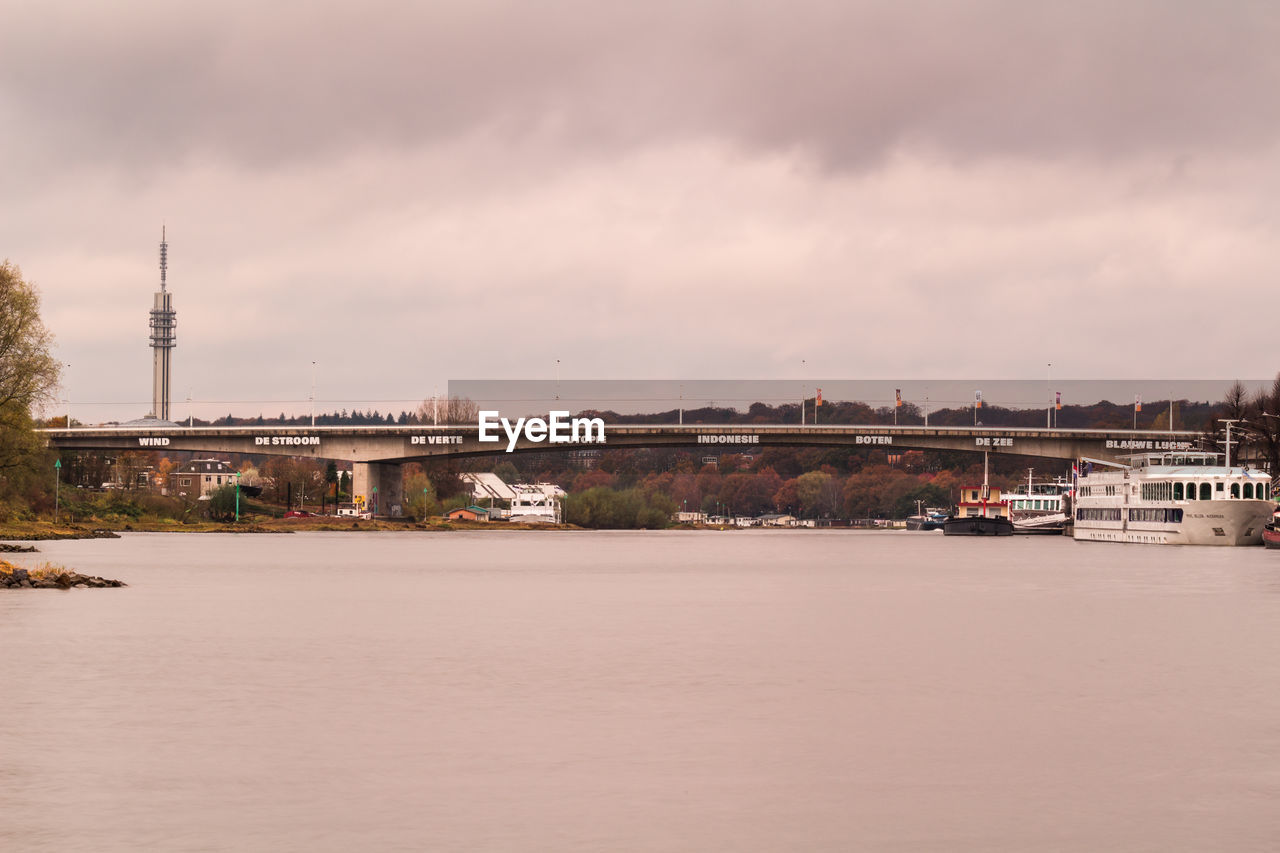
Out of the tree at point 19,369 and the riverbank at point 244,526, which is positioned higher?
the tree at point 19,369

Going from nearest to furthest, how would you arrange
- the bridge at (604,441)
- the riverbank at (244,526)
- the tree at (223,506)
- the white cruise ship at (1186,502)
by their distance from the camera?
1. the white cruise ship at (1186,502)
2. the riverbank at (244,526)
3. the bridge at (604,441)
4. the tree at (223,506)

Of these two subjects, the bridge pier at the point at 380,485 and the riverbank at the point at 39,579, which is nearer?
the riverbank at the point at 39,579

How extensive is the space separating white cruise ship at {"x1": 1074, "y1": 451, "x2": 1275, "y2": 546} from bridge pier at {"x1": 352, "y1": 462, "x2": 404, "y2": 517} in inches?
3385

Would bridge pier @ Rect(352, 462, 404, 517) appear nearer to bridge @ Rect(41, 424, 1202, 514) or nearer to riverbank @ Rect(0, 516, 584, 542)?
bridge @ Rect(41, 424, 1202, 514)

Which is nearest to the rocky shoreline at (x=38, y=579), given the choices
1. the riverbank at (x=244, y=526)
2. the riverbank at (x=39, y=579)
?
the riverbank at (x=39, y=579)

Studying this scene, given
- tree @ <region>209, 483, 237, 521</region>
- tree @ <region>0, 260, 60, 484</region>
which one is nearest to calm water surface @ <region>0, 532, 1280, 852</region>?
tree @ <region>0, 260, 60, 484</region>

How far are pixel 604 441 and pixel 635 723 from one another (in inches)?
5697

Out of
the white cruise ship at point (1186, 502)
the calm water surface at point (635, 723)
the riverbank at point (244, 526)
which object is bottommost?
the riverbank at point (244, 526)

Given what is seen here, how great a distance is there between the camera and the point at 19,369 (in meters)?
93.1

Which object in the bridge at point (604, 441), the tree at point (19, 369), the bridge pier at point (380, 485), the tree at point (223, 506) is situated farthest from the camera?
the tree at point (223, 506)

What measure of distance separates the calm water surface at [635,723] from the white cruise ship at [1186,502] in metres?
69.6

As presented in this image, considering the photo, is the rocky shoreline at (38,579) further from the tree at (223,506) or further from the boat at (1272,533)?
the tree at (223,506)

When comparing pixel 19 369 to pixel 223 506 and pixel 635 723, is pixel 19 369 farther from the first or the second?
pixel 223 506

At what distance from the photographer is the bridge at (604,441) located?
171 meters
